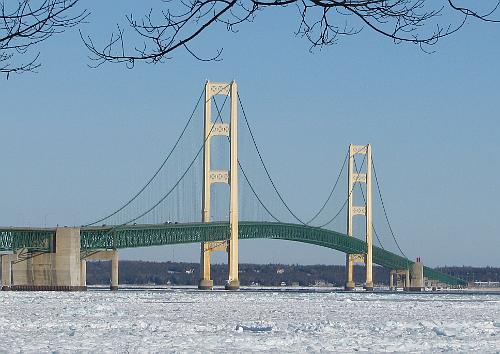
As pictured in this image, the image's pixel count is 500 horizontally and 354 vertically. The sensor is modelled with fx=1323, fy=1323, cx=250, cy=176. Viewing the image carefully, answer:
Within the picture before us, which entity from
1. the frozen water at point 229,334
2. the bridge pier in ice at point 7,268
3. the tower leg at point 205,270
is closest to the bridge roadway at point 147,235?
the bridge pier in ice at point 7,268

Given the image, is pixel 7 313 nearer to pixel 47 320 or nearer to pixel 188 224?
pixel 47 320

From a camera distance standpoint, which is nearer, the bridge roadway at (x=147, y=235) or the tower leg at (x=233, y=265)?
the bridge roadway at (x=147, y=235)

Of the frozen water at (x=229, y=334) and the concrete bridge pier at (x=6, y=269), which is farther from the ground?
the concrete bridge pier at (x=6, y=269)

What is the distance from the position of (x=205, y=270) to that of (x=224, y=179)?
5851mm

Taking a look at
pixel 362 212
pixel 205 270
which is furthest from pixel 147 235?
pixel 362 212

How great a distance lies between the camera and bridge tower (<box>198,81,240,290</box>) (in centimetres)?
7581

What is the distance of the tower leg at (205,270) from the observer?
7836 centimetres

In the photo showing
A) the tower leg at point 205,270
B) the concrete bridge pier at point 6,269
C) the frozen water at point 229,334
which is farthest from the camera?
the tower leg at point 205,270

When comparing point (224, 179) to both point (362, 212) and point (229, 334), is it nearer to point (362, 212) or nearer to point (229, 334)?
point (362, 212)

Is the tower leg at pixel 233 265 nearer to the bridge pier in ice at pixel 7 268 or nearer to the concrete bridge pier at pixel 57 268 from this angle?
the concrete bridge pier at pixel 57 268

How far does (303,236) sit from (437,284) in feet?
156

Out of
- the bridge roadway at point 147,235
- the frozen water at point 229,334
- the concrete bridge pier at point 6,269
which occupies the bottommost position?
the frozen water at point 229,334

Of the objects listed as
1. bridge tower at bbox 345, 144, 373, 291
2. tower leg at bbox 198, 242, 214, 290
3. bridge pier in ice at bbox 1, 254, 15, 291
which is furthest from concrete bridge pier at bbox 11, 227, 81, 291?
bridge tower at bbox 345, 144, 373, 291

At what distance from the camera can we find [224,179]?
78.9 metres
